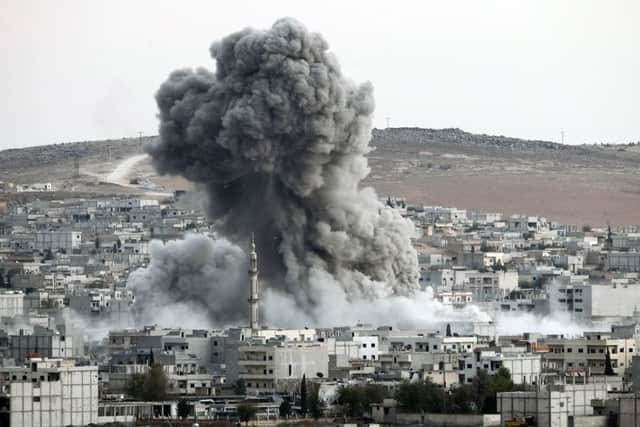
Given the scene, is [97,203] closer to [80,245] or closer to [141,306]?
[80,245]

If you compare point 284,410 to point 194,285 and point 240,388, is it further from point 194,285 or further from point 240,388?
point 194,285

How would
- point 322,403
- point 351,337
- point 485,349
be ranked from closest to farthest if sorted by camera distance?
point 322,403, point 485,349, point 351,337

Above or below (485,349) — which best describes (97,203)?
above

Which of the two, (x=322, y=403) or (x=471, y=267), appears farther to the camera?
Result: (x=471, y=267)

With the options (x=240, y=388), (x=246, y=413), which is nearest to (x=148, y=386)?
(x=240, y=388)

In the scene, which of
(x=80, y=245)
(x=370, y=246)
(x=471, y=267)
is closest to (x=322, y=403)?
(x=370, y=246)

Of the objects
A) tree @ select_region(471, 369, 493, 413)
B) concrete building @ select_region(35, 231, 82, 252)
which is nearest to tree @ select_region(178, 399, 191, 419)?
tree @ select_region(471, 369, 493, 413)
